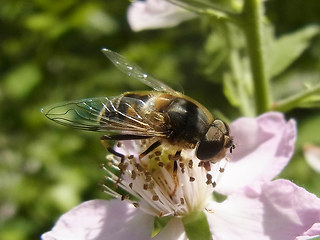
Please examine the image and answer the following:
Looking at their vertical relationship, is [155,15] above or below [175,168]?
above

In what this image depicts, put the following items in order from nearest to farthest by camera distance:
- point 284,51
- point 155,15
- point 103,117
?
point 103,117
point 284,51
point 155,15

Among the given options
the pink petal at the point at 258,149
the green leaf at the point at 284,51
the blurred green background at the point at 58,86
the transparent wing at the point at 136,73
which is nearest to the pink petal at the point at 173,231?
the pink petal at the point at 258,149

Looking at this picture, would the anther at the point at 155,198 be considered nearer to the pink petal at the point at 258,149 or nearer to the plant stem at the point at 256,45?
the pink petal at the point at 258,149

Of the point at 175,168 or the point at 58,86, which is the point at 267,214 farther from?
the point at 58,86

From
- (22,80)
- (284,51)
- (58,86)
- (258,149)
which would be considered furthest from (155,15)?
(58,86)

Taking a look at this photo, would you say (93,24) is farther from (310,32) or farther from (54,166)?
Result: (310,32)

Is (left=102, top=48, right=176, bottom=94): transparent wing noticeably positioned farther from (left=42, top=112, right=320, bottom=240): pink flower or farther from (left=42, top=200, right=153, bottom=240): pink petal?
(left=42, top=200, right=153, bottom=240): pink petal

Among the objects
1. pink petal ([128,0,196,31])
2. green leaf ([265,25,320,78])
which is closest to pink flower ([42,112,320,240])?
green leaf ([265,25,320,78])
